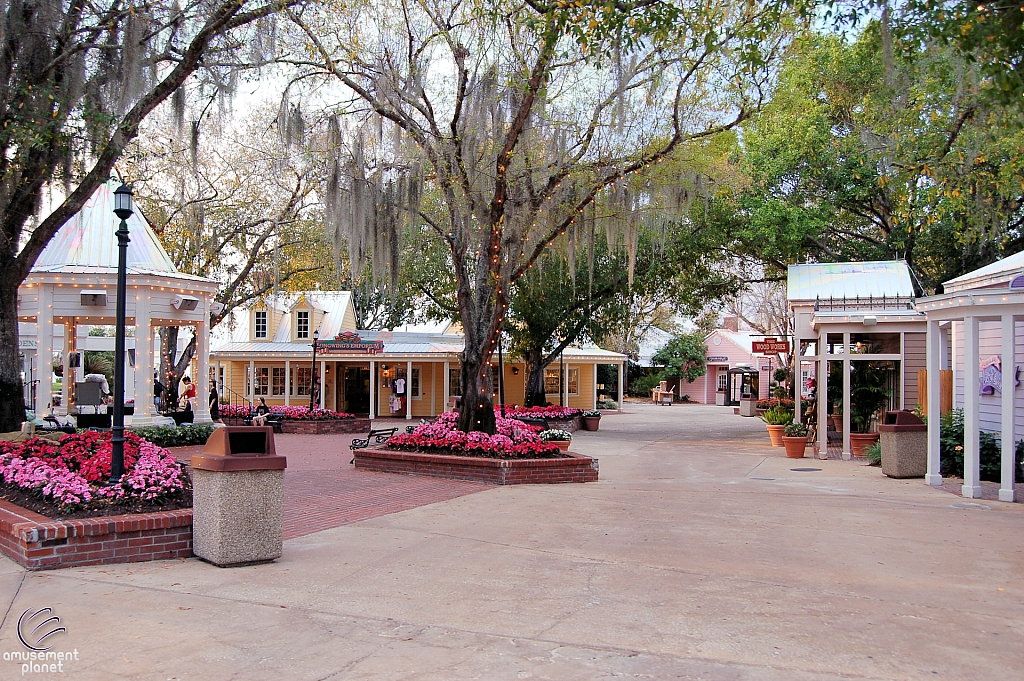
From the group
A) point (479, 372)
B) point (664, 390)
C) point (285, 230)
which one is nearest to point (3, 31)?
point (479, 372)

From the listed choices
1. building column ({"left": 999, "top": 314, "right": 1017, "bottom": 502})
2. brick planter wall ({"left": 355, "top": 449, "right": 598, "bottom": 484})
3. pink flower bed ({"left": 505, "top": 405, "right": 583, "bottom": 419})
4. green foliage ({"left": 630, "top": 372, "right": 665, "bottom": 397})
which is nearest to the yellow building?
pink flower bed ({"left": 505, "top": 405, "right": 583, "bottom": 419})

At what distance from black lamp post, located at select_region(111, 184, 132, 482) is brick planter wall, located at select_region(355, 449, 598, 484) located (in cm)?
542

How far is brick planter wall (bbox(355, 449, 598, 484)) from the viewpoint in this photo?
12.3 m

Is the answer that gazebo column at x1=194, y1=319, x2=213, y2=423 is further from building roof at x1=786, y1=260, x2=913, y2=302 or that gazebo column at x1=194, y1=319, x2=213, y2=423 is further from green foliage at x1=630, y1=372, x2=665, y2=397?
green foliage at x1=630, y1=372, x2=665, y2=397

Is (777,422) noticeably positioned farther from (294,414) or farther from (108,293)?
(108,293)

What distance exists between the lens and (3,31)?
9281 millimetres

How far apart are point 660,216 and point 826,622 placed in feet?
36.2

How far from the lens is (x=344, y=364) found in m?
33.7

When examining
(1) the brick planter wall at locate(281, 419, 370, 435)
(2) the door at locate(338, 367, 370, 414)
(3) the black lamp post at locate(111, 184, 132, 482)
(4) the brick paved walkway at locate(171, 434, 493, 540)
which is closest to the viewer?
(3) the black lamp post at locate(111, 184, 132, 482)

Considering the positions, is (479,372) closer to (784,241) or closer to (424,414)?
(784,241)

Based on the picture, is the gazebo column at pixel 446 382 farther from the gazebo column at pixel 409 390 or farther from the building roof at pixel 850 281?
the building roof at pixel 850 281

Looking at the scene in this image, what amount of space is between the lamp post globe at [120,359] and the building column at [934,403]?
419 inches

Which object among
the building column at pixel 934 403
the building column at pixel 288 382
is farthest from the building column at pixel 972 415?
the building column at pixel 288 382

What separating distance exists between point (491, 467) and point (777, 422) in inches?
458
